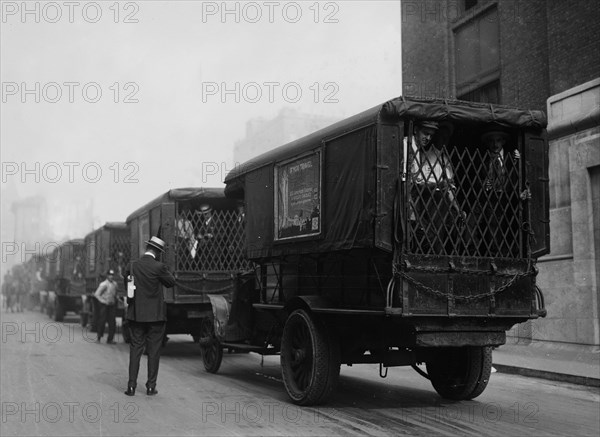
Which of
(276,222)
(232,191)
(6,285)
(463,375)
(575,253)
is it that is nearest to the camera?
(463,375)

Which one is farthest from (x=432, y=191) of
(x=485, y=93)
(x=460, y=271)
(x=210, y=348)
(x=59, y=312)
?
(x=59, y=312)

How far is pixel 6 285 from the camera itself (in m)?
39.3

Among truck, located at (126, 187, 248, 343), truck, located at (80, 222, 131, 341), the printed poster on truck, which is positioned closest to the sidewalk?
the printed poster on truck

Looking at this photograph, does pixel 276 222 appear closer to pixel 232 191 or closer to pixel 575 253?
pixel 232 191

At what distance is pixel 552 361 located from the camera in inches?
507

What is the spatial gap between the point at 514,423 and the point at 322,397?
6.72 ft

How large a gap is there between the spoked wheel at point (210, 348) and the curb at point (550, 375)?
5.04 meters

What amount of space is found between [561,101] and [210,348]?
32.2 ft

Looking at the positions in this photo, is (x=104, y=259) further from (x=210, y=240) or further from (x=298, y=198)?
(x=298, y=198)

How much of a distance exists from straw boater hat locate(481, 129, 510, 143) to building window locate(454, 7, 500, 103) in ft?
39.4

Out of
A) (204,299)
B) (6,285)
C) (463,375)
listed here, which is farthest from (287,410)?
(6,285)

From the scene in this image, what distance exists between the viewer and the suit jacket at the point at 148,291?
885cm

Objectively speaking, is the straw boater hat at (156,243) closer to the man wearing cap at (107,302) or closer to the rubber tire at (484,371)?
the rubber tire at (484,371)

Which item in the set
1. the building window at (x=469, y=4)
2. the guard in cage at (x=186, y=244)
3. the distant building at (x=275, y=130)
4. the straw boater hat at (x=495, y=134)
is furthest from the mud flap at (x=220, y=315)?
the distant building at (x=275, y=130)
